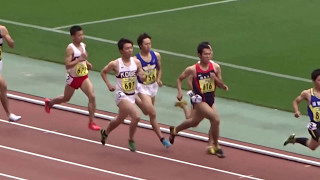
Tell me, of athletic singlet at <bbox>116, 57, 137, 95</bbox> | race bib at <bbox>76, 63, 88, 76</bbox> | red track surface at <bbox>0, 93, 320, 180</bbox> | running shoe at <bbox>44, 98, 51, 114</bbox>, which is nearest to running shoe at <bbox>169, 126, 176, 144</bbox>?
red track surface at <bbox>0, 93, 320, 180</bbox>

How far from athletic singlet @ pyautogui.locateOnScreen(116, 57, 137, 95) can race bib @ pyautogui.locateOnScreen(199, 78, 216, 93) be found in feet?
3.95

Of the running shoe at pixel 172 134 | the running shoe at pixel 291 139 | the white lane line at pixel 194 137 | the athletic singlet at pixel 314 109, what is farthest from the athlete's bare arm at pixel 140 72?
the athletic singlet at pixel 314 109

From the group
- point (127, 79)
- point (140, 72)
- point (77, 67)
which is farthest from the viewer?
point (77, 67)

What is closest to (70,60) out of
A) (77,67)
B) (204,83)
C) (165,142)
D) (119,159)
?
(77,67)

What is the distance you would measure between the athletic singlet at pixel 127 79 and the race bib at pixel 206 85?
120cm

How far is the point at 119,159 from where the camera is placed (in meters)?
17.6

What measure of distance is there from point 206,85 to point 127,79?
1.40 meters

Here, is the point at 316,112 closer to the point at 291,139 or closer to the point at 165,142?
the point at 291,139

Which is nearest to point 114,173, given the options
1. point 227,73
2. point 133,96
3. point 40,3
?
point 133,96

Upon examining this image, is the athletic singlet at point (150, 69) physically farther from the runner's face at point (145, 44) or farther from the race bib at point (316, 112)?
the race bib at point (316, 112)

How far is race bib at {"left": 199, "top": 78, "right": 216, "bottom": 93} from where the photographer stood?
1761cm

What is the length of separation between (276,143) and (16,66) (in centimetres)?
770

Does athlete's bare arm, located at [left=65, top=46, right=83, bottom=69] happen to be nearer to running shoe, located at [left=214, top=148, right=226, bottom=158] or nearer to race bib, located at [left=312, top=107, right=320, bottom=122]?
running shoe, located at [left=214, top=148, right=226, bottom=158]

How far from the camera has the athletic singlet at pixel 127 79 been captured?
17.8 m
